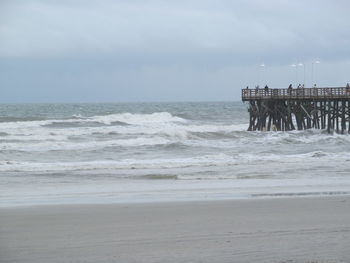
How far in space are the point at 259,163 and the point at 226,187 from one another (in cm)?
665

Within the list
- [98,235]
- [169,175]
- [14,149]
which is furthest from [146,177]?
[14,149]

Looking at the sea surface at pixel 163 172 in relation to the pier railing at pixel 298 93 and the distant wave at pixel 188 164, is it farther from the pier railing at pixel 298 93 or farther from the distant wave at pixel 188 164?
the pier railing at pixel 298 93

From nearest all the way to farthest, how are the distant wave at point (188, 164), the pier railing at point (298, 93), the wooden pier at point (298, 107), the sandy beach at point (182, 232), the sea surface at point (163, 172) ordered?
1. the sandy beach at point (182, 232)
2. the sea surface at point (163, 172)
3. the distant wave at point (188, 164)
4. the pier railing at point (298, 93)
5. the wooden pier at point (298, 107)

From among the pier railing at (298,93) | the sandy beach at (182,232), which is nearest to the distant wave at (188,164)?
the sandy beach at (182,232)

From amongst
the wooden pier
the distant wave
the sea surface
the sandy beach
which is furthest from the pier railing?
the sandy beach

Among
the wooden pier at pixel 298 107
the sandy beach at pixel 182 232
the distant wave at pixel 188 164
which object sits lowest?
the distant wave at pixel 188 164

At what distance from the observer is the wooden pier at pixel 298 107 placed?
119ft

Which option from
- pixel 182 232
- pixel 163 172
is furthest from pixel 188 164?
pixel 182 232

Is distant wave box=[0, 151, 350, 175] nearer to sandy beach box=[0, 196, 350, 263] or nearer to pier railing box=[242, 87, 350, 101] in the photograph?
sandy beach box=[0, 196, 350, 263]

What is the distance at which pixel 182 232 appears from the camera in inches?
336

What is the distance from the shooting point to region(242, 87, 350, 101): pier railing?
35844 mm

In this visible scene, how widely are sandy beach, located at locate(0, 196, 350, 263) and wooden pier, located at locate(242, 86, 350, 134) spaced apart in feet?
84.8

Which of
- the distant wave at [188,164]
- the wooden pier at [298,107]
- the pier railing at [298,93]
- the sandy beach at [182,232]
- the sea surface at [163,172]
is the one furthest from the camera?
the wooden pier at [298,107]

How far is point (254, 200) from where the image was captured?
11836 mm
